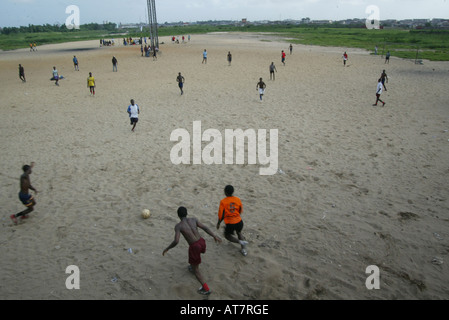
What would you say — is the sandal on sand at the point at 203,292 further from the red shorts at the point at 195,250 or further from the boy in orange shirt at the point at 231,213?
the boy in orange shirt at the point at 231,213

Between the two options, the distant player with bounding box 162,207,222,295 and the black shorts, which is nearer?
the distant player with bounding box 162,207,222,295

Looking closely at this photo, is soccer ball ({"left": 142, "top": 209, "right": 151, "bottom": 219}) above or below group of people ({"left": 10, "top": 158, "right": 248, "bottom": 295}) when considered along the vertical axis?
below

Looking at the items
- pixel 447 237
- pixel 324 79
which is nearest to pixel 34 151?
pixel 447 237

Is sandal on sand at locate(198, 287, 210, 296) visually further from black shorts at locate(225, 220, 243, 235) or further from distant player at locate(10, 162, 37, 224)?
distant player at locate(10, 162, 37, 224)

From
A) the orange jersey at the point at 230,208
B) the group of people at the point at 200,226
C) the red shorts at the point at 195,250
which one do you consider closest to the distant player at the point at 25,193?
the group of people at the point at 200,226

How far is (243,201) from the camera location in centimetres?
724

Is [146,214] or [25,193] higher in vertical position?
[25,193]

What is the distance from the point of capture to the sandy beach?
194 inches

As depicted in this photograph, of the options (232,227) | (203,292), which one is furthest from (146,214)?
(203,292)

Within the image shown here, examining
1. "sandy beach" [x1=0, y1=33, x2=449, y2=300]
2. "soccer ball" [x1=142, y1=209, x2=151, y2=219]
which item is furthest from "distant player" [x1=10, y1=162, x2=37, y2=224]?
"soccer ball" [x1=142, y1=209, x2=151, y2=219]

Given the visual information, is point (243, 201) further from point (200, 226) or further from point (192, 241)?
point (192, 241)

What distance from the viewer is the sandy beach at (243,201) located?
4.93 m
